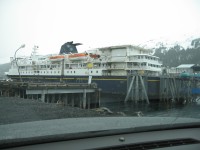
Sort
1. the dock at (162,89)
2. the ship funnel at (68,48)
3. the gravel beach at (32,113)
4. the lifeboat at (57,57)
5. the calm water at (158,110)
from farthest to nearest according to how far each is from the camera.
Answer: the ship funnel at (68,48)
the lifeboat at (57,57)
the dock at (162,89)
the calm water at (158,110)
the gravel beach at (32,113)

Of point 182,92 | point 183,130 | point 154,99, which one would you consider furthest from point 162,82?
point 183,130

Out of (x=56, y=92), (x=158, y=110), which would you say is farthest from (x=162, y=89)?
(x=56, y=92)

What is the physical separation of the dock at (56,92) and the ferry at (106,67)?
545 cm

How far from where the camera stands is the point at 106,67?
112 feet

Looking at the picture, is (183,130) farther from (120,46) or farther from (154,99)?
(120,46)

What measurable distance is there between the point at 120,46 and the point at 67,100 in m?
17.1

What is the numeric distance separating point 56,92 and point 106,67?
16764 millimetres

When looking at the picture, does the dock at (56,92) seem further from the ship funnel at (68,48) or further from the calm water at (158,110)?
the ship funnel at (68,48)

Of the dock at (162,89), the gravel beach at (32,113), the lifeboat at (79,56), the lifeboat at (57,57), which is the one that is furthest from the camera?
the lifeboat at (57,57)

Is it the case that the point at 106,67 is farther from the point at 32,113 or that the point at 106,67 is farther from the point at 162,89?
A: the point at 32,113

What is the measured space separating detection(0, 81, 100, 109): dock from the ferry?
5449 mm

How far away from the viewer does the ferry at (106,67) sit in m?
30.0

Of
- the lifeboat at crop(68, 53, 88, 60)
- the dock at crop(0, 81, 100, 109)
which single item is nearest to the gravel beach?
the dock at crop(0, 81, 100, 109)

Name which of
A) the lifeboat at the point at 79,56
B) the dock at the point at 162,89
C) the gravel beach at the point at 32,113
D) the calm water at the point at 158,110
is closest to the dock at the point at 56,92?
the calm water at the point at 158,110
